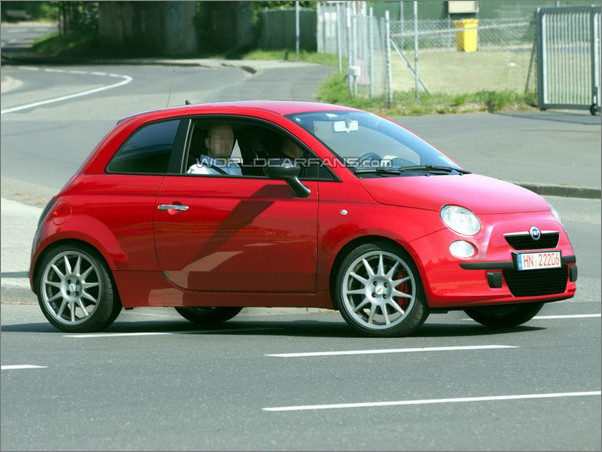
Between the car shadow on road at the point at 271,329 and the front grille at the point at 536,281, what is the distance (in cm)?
65

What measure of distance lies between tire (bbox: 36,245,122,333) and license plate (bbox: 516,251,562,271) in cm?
281

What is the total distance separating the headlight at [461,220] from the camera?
9.12 metres

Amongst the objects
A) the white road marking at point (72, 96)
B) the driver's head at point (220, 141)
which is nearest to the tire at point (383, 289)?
the driver's head at point (220, 141)

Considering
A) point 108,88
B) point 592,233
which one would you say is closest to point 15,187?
point 592,233

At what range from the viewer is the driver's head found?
998 cm

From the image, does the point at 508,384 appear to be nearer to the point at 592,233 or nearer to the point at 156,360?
the point at 156,360

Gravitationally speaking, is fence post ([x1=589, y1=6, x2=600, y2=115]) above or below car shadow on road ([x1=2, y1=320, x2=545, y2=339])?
above

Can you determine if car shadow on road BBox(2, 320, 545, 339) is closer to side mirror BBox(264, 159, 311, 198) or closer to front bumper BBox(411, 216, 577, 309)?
front bumper BBox(411, 216, 577, 309)

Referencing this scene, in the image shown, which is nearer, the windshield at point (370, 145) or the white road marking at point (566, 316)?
the windshield at point (370, 145)

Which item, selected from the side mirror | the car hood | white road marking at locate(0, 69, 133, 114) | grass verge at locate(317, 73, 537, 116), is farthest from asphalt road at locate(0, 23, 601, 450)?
white road marking at locate(0, 69, 133, 114)

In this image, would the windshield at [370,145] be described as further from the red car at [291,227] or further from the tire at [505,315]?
the tire at [505,315]

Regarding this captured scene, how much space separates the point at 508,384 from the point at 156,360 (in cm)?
231

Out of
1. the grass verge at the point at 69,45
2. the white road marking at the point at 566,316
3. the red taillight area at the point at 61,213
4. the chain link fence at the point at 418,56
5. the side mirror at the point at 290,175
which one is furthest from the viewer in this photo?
the grass verge at the point at 69,45

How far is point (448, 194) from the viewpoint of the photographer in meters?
9.25
